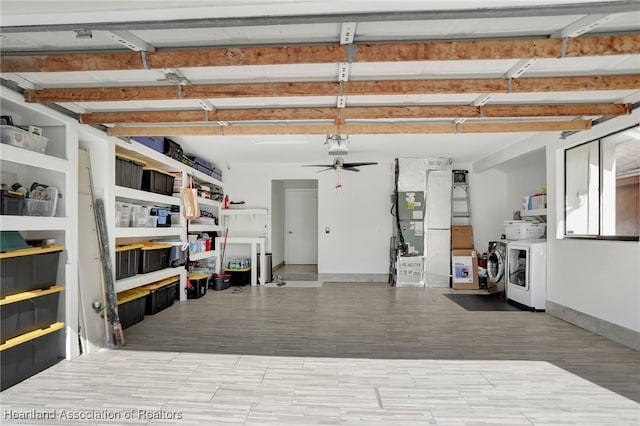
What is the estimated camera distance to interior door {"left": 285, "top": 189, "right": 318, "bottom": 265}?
887 cm

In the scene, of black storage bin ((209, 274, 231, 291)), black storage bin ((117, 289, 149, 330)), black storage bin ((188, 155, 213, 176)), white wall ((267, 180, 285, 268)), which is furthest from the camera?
white wall ((267, 180, 285, 268))

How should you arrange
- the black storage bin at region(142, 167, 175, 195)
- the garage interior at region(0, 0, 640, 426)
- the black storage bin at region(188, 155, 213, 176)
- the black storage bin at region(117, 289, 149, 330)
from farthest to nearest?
the black storage bin at region(188, 155, 213, 176) < the black storage bin at region(142, 167, 175, 195) < the black storage bin at region(117, 289, 149, 330) < the garage interior at region(0, 0, 640, 426)

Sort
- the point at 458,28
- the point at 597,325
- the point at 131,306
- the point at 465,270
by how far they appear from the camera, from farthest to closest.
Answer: the point at 465,270, the point at 131,306, the point at 597,325, the point at 458,28

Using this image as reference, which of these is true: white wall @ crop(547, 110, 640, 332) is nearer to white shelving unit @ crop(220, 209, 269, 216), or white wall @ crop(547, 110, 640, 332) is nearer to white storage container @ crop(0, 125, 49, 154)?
white shelving unit @ crop(220, 209, 269, 216)

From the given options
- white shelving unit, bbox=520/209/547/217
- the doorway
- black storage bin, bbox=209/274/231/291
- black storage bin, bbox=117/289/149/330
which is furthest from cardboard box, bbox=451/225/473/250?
black storage bin, bbox=117/289/149/330

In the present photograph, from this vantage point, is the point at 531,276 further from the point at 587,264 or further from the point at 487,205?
the point at 487,205

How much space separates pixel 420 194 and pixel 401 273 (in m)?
1.68

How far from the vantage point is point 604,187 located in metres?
3.61

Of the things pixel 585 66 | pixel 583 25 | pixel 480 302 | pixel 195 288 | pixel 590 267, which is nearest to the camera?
pixel 583 25

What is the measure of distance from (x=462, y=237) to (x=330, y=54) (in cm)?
544

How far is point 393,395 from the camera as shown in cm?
221

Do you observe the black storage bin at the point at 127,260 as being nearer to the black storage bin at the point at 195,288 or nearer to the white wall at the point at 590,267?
the black storage bin at the point at 195,288

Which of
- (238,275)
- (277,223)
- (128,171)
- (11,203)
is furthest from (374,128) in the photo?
(277,223)

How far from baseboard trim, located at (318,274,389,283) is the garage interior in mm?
2097
